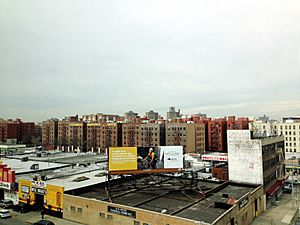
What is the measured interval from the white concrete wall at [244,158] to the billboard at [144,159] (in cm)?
962

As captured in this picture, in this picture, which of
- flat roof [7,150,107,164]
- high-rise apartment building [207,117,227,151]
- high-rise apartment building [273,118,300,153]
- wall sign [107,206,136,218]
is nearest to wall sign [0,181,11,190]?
wall sign [107,206,136,218]

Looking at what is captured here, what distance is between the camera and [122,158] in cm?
3422

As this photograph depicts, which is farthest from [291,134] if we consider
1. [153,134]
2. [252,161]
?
[252,161]

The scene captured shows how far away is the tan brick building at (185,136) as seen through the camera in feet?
323

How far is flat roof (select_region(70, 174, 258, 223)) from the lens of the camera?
28.5 m

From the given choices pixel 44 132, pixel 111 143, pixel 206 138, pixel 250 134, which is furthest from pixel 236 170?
pixel 44 132

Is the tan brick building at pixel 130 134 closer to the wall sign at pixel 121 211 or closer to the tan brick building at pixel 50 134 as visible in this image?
the tan brick building at pixel 50 134

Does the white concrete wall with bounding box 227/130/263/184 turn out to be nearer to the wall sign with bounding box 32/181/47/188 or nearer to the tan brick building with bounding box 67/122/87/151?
the wall sign with bounding box 32/181/47/188

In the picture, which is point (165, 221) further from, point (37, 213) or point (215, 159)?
point (215, 159)

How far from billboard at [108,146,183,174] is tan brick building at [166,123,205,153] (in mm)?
61413

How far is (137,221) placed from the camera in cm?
2716

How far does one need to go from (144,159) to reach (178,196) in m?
6.30

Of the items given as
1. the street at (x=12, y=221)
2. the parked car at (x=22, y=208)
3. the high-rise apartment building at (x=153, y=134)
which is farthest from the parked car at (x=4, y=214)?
the high-rise apartment building at (x=153, y=134)

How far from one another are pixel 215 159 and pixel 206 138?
50028 mm
